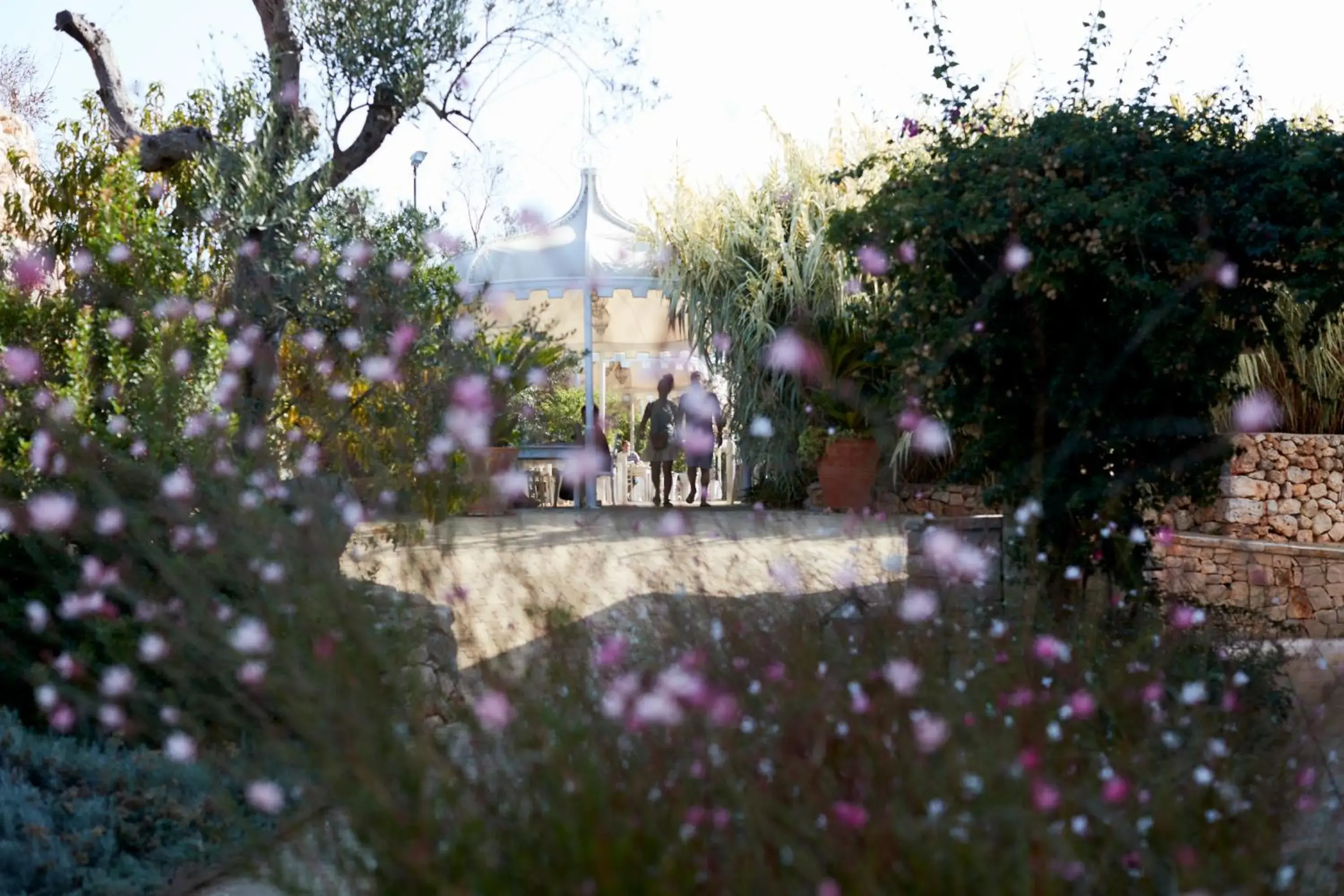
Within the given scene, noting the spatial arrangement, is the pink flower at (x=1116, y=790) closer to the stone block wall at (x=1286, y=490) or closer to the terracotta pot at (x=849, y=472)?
the stone block wall at (x=1286, y=490)

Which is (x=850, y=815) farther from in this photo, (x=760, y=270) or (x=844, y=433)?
(x=760, y=270)

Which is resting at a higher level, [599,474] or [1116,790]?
[599,474]

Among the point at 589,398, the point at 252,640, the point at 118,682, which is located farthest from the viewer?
the point at 589,398

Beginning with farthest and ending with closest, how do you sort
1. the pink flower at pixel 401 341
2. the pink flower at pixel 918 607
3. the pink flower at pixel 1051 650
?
the pink flower at pixel 401 341
the pink flower at pixel 918 607
the pink flower at pixel 1051 650

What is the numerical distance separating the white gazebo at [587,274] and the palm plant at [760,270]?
0.93 ft

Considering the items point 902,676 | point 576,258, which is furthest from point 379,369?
point 576,258

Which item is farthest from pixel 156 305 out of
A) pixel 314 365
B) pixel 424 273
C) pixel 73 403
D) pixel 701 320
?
pixel 701 320

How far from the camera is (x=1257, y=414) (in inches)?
305

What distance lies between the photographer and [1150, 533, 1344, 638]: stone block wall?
7.26 m

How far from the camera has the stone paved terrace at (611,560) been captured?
3.09 metres

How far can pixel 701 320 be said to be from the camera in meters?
11.4

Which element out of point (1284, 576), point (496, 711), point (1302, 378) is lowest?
point (1284, 576)

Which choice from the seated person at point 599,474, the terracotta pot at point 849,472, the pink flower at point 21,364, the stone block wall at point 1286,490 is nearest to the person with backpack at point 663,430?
the seated person at point 599,474

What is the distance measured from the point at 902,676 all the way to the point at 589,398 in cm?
893
